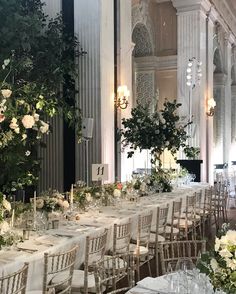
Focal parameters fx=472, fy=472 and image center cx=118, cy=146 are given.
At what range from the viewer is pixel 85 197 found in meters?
6.25

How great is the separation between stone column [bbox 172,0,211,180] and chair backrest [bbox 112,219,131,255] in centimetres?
770

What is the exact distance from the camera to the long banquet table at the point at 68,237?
402cm

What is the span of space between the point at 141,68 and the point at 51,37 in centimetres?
718

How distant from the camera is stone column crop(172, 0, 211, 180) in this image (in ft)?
42.4

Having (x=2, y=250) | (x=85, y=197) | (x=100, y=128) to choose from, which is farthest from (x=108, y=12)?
(x=2, y=250)

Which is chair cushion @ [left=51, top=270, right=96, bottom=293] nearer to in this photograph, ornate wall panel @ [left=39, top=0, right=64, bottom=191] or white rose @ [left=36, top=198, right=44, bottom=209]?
white rose @ [left=36, top=198, right=44, bottom=209]

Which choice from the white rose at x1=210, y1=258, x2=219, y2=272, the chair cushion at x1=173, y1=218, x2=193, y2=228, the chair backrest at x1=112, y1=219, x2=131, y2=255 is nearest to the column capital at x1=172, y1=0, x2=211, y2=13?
the chair cushion at x1=173, y1=218, x2=193, y2=228

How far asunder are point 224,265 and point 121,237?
3.05 meters

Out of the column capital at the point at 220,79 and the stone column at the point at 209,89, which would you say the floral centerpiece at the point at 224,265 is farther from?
the column capital at the point at 220,79

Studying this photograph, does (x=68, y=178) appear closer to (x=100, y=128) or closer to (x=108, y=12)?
(x=100, y=128)

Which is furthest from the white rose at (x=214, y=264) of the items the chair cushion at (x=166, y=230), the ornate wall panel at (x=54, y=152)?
the ornate wall panel at (x=54, y=152)

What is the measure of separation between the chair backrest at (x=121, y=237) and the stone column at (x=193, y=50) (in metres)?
7.70

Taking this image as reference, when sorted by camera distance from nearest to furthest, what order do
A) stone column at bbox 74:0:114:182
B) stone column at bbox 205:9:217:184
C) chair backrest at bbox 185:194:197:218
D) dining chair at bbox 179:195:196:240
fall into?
dining chair at bbox 179:195:196:240 < chair backrest at bbox 185:194:197:218 < stone column at bbox 74:0:114:182 < stone column at bbox 205:9:217:184

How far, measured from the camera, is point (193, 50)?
1302 centimetres
